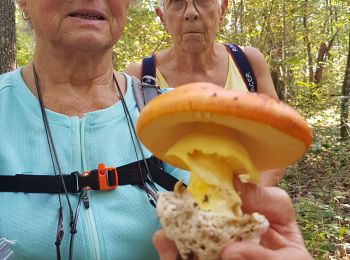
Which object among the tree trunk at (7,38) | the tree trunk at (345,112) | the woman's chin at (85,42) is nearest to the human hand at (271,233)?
the woman's chin at (85,42)

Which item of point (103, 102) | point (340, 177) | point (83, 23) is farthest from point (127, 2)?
point (340, 177)

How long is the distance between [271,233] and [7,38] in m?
4.32

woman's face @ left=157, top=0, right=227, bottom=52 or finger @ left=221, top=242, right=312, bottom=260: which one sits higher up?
woman's face @ left=157, top=0, right=227, bottom=52

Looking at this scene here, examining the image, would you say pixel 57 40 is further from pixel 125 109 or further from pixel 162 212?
pixel 162 212

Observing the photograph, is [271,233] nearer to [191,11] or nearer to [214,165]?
[214,165]

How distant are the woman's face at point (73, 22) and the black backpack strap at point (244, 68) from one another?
4.01 ft

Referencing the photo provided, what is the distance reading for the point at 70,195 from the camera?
145 cm

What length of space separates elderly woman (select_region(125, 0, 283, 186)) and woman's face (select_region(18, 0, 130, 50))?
0.95 metres

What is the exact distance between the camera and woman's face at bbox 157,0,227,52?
2582 millimetres

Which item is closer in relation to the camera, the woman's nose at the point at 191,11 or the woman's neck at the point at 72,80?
the woman's neck at the point at 72,80

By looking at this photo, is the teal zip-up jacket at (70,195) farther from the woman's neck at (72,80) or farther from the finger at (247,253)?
the finger at (247,253)

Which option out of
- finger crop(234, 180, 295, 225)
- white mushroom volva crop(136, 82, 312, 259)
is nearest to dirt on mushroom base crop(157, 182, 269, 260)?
white mushroom volva crop(136, 82, 312, 259)

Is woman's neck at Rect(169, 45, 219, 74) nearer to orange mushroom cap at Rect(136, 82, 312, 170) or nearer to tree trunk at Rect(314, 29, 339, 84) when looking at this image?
orange mushroom cap at Rect(136, 82, 312, 170)

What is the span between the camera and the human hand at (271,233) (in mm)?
1015
